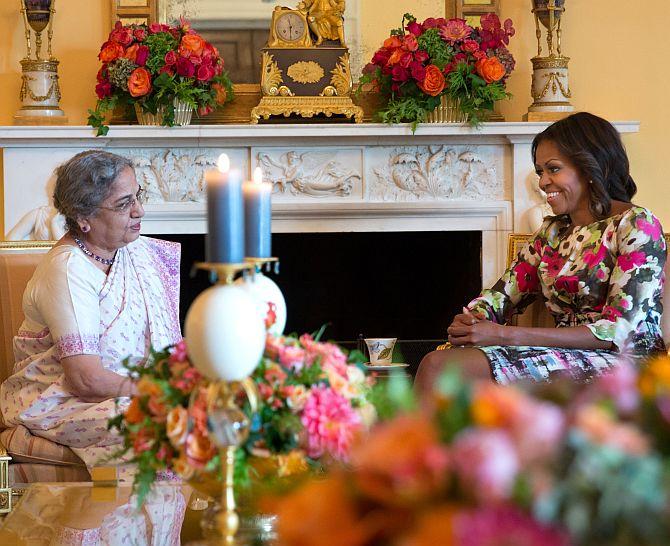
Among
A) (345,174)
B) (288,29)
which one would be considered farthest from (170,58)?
(345,174)

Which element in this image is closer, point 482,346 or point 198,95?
point 482,346

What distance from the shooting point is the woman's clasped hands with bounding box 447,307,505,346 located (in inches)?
105

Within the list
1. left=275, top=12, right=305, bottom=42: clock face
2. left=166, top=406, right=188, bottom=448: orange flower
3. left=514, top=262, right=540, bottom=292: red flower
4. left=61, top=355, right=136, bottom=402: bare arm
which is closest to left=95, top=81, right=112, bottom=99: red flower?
left=275, top=12, right=305, bottom=42: clock face

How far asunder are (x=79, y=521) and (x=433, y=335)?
246 centimetres

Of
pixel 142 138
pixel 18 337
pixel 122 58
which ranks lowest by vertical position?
pixel 18 337

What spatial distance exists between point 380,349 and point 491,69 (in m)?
1.06

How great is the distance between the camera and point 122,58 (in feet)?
11.9

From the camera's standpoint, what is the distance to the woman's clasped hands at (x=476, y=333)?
105 inches

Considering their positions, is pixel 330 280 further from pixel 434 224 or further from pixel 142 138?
pixel 142 138

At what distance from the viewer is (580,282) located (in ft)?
8.96

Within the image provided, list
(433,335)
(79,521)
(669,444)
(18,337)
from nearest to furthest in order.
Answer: (669,444) → (79,521) → (18,337) → (433,335)

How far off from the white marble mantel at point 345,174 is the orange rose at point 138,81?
0.21 meters

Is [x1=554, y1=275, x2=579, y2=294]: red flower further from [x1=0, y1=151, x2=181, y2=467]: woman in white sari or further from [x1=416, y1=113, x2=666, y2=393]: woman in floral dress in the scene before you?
[x1=0, y1=151, x2=181, y2=467]: woman in white sari

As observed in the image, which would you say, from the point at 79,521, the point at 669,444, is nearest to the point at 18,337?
the point at 79,521
